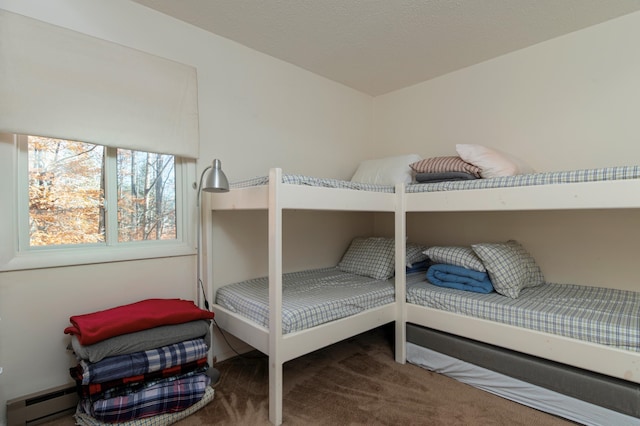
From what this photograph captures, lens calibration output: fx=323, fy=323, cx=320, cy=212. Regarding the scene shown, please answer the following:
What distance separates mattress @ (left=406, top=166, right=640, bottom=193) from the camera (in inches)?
56.0

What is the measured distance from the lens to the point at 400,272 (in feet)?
7.06

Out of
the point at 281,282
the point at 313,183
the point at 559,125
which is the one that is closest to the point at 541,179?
the point at 559,125

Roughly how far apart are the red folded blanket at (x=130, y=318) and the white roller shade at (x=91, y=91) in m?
0.86

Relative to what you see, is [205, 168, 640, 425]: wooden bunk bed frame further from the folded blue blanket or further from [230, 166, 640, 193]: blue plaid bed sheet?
the folded blue blanket

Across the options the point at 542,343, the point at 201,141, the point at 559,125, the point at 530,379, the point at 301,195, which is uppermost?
the point at 559,125

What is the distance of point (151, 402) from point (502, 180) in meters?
2.07

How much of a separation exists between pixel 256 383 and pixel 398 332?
3.15 ft

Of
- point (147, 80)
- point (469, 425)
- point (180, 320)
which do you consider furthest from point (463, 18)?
point (180, 320)

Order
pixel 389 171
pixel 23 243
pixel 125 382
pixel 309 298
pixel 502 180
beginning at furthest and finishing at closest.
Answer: pixel 389 171
pixel 309 298
pixel 502 180
pixel 23 243
pixel 125 382

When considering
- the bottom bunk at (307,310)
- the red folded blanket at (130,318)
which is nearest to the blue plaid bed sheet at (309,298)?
the bottom bunk at (307,310)

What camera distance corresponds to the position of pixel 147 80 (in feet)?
5.99

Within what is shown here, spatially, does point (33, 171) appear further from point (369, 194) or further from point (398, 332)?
point (398, 332)

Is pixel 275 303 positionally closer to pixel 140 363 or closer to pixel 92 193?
pixel 140 363

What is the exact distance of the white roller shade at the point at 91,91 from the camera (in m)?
1.46
